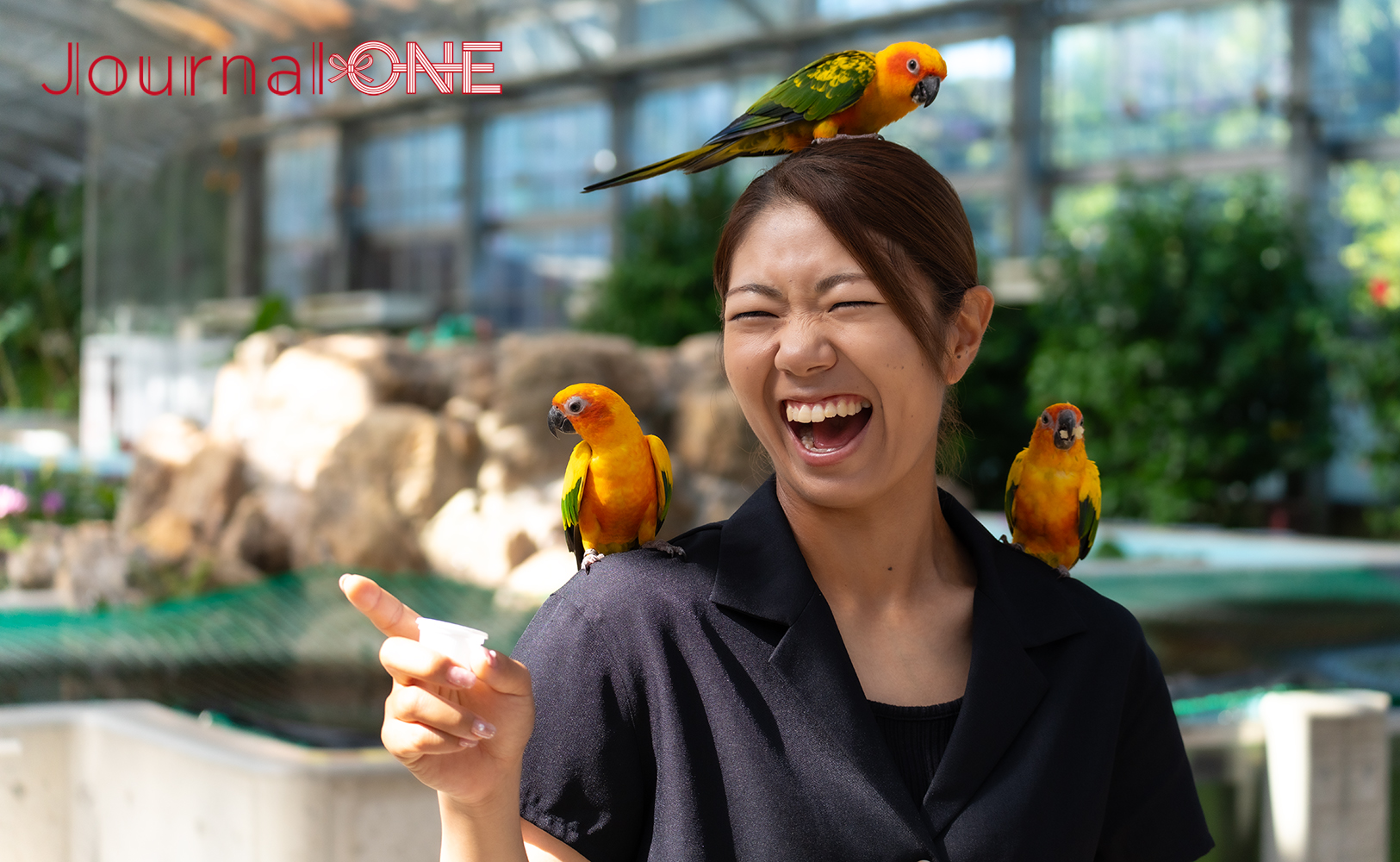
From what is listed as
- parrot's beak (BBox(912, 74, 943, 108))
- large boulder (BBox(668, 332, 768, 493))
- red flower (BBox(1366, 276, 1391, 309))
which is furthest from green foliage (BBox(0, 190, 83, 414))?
parrot's beak (BBox(912, 74, 943, 108))

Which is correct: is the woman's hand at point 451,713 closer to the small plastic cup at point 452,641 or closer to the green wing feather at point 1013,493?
the small plastic cup at point 452,641

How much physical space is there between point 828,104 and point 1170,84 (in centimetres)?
1359

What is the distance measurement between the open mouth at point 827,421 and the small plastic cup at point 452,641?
15.6 inches

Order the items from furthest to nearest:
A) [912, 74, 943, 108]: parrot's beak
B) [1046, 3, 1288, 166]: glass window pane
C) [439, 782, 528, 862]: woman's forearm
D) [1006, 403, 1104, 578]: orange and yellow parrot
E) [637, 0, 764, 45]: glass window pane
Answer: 1. [637, 0, 764, 45]: glass window pane
2. [1046, 3, 1288, 166]: glass window pane
3. [1006, 403, 1104, 578]: orange and yellow parrot
4. [912, 74, 943, 108]: parrot's beak
5. [439, 782, 528, 862]: woman's forearm

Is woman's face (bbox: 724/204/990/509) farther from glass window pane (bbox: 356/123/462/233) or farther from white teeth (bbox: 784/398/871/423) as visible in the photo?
glass window pane (bbox: 356/123/462/233)

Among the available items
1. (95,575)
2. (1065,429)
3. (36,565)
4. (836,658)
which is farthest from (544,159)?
(836,658)

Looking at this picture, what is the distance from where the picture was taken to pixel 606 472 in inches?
61.0

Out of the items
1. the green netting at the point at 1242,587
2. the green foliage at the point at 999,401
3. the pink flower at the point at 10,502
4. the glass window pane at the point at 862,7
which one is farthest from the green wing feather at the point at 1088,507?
the glass window pane at the point at 862,7

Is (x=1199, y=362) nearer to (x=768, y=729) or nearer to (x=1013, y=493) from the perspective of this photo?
(x=1013, y=493)

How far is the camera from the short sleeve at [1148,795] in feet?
4.01

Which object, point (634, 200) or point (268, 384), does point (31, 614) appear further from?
point (634, 200)

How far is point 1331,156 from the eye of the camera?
12.2 meters

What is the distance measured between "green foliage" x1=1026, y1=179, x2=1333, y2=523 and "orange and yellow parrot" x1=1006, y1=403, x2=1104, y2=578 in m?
9.18

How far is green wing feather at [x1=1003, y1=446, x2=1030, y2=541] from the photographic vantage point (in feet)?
5.01
